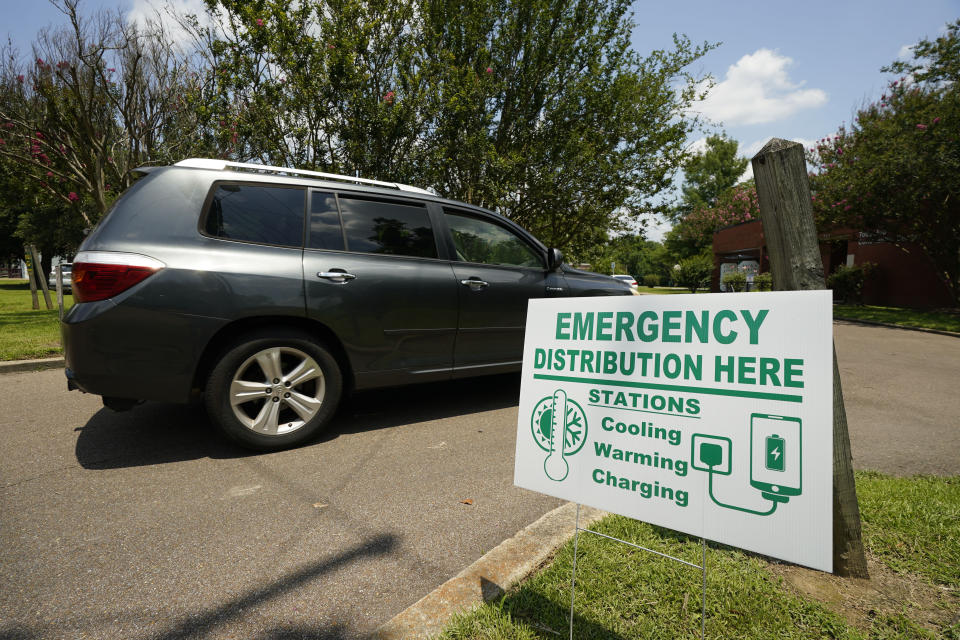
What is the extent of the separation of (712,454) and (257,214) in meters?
3.20

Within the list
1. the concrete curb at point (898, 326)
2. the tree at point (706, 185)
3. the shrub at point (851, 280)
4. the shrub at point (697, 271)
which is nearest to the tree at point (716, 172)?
the tree at point (706, 185)

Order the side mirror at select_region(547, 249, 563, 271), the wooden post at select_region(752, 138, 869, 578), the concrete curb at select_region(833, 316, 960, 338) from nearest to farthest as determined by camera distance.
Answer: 1. the wooden post at select_region(752, 138, 869, 578)
2. the side mirror at select_region(547, 249, 563, 271)
3. the concrete curb at select_region(833, 316, 960, 338)

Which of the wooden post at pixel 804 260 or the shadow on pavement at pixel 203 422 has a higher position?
the wooden post at pixel 804 260

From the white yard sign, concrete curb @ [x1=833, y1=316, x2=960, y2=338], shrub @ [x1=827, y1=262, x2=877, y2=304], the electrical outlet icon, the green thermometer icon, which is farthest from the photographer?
shrub @ [x1=827, y1=262, x2=877, y2=304]

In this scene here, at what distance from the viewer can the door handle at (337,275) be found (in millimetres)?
3362

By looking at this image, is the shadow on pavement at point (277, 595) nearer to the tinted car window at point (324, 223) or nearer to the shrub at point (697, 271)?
the tinted car window at point (324, 223)

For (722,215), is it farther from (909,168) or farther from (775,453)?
(775,453)

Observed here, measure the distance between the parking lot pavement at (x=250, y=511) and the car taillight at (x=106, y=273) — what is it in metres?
1.11

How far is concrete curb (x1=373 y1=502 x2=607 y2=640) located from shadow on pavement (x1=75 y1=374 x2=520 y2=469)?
1.96 metres

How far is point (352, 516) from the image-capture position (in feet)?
7.98

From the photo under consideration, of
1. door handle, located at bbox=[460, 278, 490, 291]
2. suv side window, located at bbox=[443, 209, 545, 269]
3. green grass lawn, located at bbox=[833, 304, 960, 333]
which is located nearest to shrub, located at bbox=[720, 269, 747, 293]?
green grass lawn, located at bbox=[833, 304, 960, 333]

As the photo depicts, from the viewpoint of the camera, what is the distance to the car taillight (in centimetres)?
279

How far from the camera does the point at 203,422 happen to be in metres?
3.85

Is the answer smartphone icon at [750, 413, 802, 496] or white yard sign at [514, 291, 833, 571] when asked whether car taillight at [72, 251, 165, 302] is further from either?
smartphone icon at [750, 413, 802, 496]
